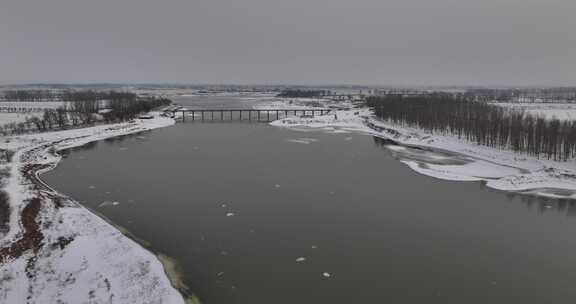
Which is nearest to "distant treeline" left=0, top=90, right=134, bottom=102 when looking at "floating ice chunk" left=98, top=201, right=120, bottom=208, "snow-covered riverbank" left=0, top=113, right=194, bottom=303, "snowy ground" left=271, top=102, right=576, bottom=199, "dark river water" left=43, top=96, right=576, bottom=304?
"dark river water" left=43, top=96, right=576, bottom=304

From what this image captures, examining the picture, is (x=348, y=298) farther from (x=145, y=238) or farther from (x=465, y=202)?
(x=465, y=202)

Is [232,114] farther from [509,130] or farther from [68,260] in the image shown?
[68,260]

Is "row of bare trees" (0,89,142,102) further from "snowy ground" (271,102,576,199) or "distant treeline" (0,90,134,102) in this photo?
"snowy ground" (271,102,576,199)

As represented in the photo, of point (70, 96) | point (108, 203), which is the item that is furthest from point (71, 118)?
point (70, 96)

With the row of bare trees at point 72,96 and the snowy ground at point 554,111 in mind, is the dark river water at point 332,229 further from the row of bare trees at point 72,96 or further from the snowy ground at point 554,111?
the row of bare trees at point 72,96

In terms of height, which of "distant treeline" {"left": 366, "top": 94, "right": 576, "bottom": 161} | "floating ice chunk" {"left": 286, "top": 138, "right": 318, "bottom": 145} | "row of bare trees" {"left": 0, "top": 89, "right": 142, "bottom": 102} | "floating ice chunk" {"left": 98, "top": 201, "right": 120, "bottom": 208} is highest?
"row of bare trees" {"left": 0, "top": 89, "right": 142, "bottom": 102}

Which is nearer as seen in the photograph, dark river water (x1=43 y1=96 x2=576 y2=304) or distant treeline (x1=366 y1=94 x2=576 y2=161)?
dark river water (x1=43 y1=96 x2=576 y2=304)
